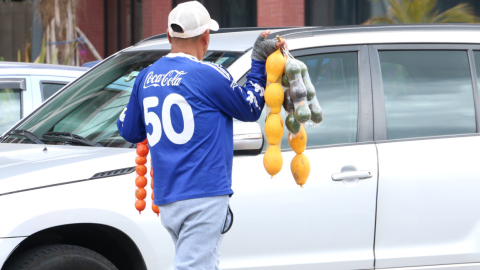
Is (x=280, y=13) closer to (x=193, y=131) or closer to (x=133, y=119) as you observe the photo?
(x=133, y=119)

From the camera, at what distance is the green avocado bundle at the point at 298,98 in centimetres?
256

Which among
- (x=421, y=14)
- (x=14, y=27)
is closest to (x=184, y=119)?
(x=421, y=14)

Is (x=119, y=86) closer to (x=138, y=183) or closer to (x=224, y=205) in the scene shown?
(x=138, y=183)

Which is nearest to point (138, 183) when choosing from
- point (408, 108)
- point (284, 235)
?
point (284, 235)

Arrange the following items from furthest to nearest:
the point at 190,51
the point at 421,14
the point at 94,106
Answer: the point at 421,14 → the point at 94,106 → the point at 190,51

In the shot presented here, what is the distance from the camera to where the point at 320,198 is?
3.40 meters

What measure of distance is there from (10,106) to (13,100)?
6 centimetres

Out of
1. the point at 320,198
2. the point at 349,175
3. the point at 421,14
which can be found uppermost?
the point at 421,14

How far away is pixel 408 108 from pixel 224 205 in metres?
1.51

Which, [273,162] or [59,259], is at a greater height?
[273,162]

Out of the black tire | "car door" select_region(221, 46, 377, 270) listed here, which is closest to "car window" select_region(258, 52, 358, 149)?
"car door" select_region(221, 46, 377, 270)

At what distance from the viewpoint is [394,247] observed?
11.5ft

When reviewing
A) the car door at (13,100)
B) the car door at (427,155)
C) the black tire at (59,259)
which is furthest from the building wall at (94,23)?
the black tire at (59,259)

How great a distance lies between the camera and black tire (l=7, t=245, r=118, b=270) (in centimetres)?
307
